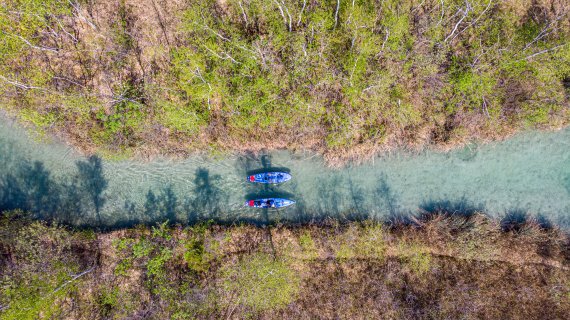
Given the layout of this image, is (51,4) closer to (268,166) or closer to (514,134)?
(268,166)

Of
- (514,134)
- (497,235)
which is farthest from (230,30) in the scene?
(497,235)

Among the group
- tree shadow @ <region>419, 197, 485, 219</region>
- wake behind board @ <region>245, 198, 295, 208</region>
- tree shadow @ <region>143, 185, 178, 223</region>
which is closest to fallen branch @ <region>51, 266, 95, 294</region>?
tree shadow @ <region>143, 185, 178, 223</region>

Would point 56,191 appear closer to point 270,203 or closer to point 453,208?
point 270,203

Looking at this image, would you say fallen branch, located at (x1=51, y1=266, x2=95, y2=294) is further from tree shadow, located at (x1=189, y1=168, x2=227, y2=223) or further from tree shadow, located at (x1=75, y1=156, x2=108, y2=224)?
tree shadow, located at (x1=189, y1=168, x2=227, y2=223)

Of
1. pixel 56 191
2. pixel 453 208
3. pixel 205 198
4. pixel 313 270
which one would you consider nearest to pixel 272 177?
pixel 205 198

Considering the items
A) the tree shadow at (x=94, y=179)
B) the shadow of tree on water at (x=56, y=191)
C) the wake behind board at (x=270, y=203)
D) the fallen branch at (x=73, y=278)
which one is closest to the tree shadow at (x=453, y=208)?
the wake behind board at (x=270, y=203)

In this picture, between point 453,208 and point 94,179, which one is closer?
point 453,208
